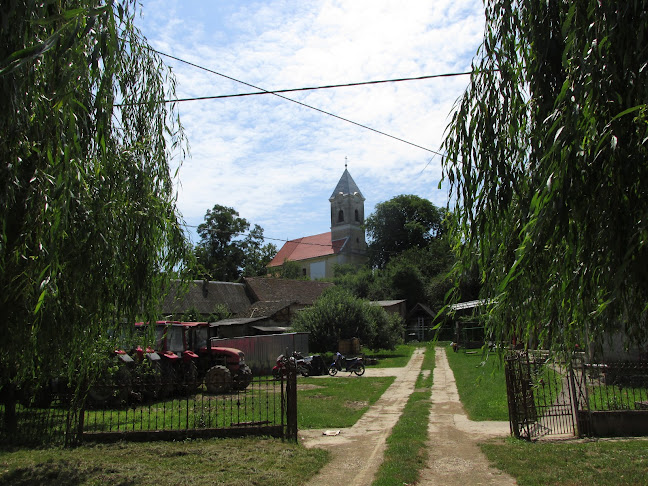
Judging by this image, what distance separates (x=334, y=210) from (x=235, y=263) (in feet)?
82.0

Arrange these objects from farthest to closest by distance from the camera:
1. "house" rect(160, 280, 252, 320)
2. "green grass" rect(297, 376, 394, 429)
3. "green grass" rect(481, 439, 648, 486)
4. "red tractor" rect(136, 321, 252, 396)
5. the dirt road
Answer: "house" rect(160, 280, 252, 320) < "red tractor" rect(136, 321, 252, 396) < "green grass" rect(297, 376, 394, 429) < the dirt road < "green grass" rect(481, 439, 648, 486)

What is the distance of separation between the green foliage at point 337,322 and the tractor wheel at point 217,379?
1406 centimetres

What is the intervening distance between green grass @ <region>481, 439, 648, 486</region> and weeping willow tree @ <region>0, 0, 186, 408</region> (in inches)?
229

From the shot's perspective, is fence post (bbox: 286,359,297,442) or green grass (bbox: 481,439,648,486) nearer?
green grass (bbox: 481,439,648,486)

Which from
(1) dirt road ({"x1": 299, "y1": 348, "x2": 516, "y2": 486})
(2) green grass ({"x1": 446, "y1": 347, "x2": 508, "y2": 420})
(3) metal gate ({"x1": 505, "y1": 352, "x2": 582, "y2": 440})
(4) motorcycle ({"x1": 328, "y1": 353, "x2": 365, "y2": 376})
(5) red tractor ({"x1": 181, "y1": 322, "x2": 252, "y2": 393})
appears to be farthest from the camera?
(4) motorcycle ({"x1": 328, "y1": 353, "x2": 365, "y2": 376})

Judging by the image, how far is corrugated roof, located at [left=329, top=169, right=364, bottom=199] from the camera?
301 ft

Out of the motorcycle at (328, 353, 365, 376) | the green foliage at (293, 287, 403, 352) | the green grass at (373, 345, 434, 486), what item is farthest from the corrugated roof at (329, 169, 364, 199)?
the green grass at (373, 345, 434, 486)

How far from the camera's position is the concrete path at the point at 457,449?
23.9ft

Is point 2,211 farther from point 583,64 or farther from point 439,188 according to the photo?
point 583,64

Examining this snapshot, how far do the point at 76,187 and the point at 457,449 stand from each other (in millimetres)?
7476

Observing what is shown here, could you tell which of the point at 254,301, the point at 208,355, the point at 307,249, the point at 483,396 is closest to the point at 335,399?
the point at 483,396

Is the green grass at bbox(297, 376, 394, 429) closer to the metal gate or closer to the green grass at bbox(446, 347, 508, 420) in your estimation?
the green grass at bbox(446, 347, 508, 420)

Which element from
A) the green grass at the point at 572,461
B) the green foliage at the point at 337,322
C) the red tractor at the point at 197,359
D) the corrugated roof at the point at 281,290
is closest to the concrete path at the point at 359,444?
the green grass at the point at 572,461

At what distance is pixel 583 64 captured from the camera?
10.4 ft
